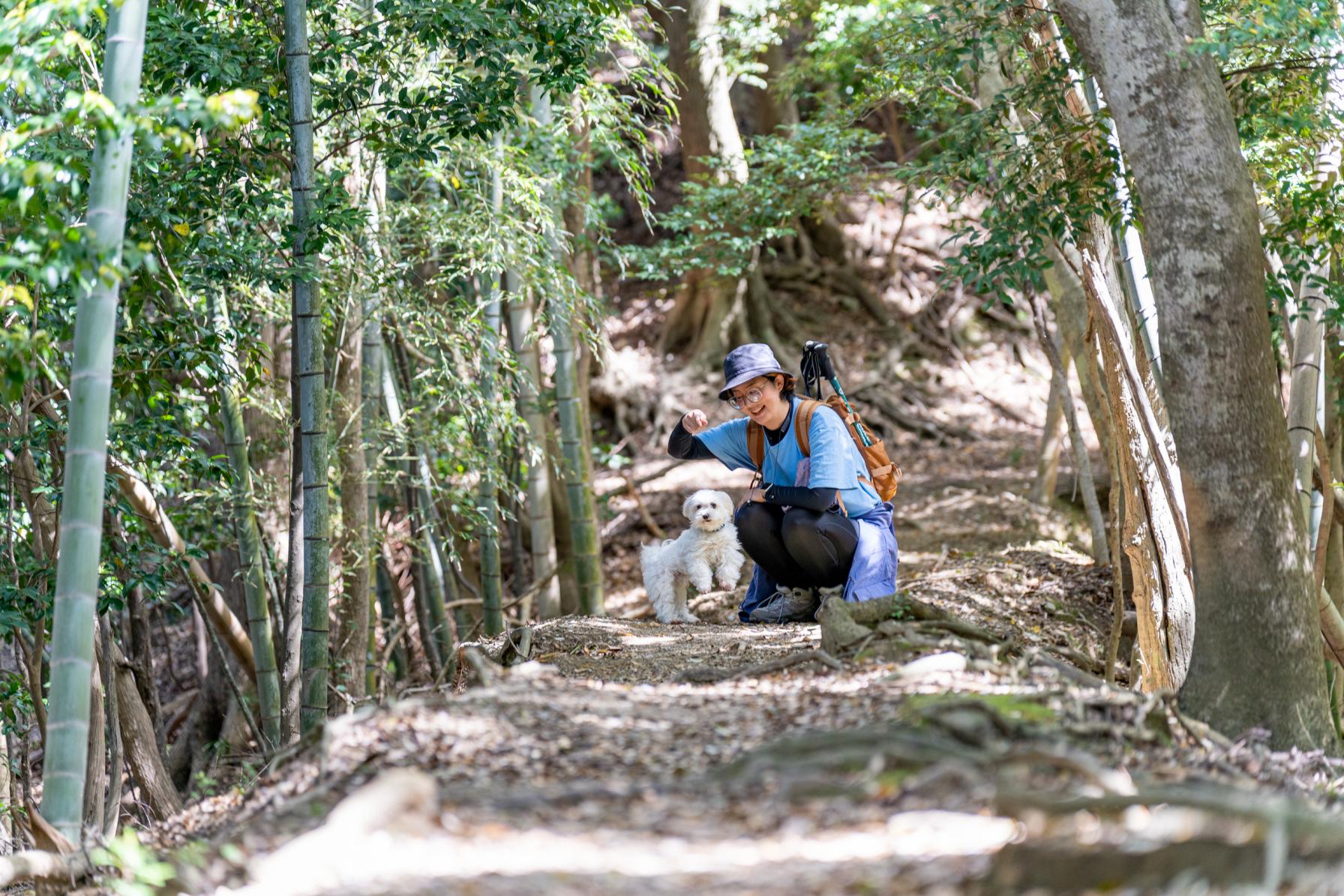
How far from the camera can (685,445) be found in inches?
220

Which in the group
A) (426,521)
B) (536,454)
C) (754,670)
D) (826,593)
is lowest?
(754,670)

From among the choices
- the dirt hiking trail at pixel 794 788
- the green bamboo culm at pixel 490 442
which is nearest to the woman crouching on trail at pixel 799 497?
the dirt hiking trail at pixel 794 788

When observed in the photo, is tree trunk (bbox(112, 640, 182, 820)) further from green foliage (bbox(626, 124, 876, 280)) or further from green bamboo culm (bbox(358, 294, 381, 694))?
green foliage (bbox(626, 124, 876, 280))

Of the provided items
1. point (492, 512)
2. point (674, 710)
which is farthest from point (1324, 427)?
point (674, 710)

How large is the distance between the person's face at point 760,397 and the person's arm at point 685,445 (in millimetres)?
395

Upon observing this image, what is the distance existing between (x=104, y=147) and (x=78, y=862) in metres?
1.81

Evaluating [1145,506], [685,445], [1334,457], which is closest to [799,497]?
[685,445]

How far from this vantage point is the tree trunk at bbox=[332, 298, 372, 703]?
6.62m

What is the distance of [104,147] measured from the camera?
10.2 feet

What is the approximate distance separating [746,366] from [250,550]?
306 centimetres

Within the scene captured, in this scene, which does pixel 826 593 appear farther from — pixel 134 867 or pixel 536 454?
pixel 134 867

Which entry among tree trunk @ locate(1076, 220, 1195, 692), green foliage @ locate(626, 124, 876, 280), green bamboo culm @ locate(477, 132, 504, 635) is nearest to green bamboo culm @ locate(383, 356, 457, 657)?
green bamboo culm @ locate(477, 132, 504, 635)

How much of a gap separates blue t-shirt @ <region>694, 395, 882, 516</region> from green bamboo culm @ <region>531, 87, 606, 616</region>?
2.18m

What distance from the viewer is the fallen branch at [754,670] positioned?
156 inches
